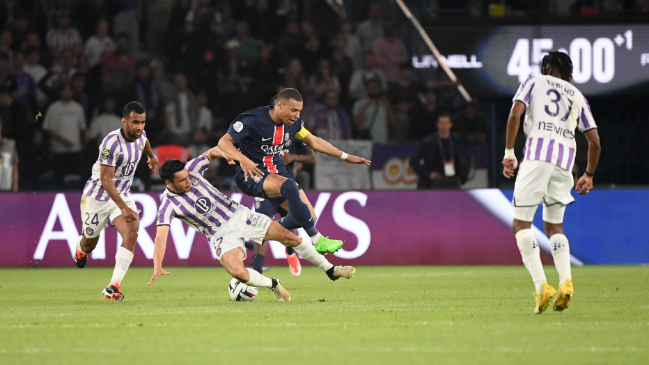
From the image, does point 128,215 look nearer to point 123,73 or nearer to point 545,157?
point 545,157

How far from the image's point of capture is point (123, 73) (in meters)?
16.1

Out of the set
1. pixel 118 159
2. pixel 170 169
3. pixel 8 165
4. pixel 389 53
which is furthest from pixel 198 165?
pixel 389 53

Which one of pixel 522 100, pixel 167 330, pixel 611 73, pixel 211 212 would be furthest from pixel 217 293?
pixel 611 73

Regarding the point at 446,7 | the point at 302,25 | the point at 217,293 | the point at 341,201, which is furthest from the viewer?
the point at 302,25

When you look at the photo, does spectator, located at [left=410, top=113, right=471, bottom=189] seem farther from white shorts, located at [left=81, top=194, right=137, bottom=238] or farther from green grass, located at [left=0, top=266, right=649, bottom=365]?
white shorts, located at [left=81, top=194, right=137, bottom=238]

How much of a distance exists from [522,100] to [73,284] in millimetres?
6160

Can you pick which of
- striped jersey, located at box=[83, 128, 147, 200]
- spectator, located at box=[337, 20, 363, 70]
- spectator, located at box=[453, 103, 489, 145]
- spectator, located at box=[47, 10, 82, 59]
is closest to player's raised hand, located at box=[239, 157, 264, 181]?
striped jersey, located at box=[83, 128, 147, 200]

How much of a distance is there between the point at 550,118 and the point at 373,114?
8791mm

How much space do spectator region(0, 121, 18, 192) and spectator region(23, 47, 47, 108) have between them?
1.83 meters

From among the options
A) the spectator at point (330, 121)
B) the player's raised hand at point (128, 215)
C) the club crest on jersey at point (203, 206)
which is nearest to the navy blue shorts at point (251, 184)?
the club crest on jersey at point (203, 206)

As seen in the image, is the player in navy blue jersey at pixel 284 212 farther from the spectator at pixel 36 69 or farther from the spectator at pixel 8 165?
the spectator at pixel 36 69

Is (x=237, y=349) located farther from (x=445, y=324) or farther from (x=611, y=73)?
(x=611, y=73)

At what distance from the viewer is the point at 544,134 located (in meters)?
6.62

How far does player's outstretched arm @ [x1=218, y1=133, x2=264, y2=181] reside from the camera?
8.21 metres
